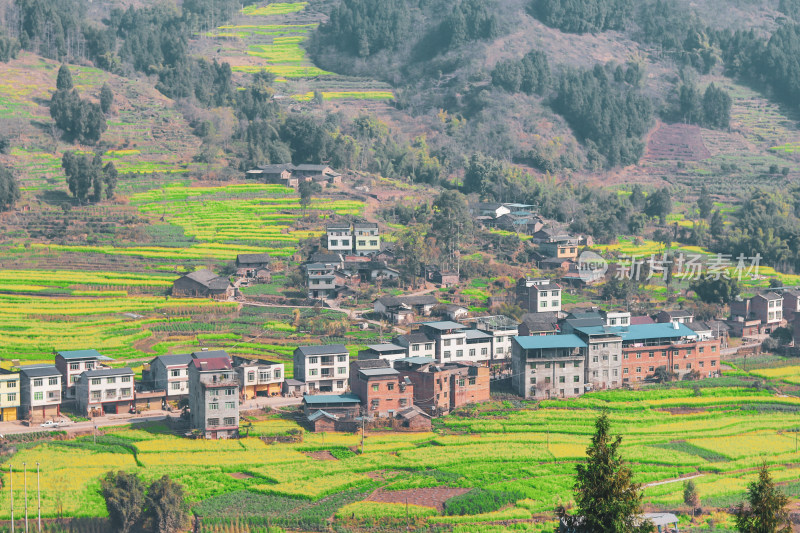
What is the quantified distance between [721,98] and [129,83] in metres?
51.1

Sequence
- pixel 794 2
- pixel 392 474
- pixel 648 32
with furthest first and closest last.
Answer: pixel 794 2 → pixel 648 32 → pixel 392 474

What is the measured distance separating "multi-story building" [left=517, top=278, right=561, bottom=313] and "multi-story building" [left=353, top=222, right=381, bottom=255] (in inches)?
441

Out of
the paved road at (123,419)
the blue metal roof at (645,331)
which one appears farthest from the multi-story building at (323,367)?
the blue metal roof at (645,331)

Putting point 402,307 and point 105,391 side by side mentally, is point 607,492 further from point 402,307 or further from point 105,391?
point 402,307

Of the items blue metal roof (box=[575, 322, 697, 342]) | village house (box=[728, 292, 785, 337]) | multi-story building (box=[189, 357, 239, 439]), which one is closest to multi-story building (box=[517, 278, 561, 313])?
blue metal roof (box=[575, 322, 697, 342])

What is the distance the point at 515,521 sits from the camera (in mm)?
37875

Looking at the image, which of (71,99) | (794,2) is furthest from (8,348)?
(794,2)

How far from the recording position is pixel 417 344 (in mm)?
53312

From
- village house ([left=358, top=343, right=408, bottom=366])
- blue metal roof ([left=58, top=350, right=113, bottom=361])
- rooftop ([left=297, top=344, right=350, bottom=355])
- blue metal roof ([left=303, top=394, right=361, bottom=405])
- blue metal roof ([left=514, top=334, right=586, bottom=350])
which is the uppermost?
blue metal roof ([left=58, top=350, right=113, bottom=361])

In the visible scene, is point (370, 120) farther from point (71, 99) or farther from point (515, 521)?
point (515, 521)

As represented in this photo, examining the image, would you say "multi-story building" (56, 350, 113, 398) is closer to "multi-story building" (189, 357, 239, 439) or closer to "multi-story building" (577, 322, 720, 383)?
"multi-story building" (189, 357, 239, 439)

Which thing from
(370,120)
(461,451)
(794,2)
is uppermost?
(794,2)

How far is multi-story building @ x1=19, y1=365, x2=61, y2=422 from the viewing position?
46.7m

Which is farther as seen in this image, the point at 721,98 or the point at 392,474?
the point at 721,98
